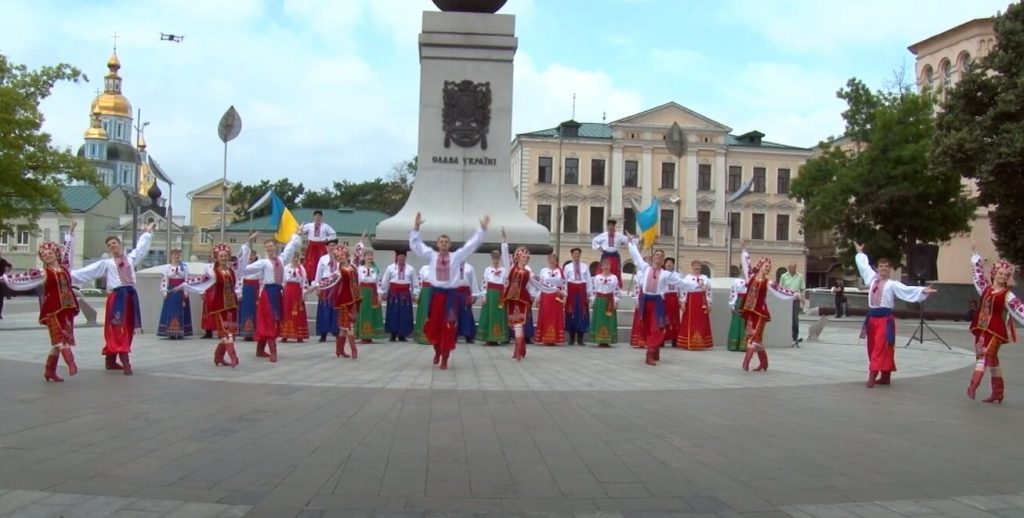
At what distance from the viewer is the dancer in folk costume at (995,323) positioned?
10.7 meters

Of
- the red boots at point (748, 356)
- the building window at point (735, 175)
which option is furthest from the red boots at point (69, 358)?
the building window at point (735, 175)

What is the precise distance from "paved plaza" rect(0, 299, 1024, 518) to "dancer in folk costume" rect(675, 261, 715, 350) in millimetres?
4898

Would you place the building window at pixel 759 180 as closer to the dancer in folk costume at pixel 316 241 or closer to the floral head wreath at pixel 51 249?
the dancer in folk costume at pixel 316 241

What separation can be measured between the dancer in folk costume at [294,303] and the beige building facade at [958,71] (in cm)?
4085

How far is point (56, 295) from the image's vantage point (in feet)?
35.1

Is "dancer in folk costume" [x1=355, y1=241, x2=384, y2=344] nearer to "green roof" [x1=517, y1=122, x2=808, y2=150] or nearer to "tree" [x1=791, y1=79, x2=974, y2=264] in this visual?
"tree" [x1=791, y1=79, x2=974, y2=264]

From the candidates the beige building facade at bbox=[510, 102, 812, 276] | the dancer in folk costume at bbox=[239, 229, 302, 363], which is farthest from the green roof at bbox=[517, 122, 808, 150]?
the dancer in folk costume at bbox=[239, 229, 302, 363]

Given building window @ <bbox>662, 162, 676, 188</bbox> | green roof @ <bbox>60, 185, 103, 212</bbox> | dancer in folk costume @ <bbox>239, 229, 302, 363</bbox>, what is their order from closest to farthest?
dancer in folk costume @ <bbox>239, 229, 302, 363</bbox>
building window @ <bbox>662, 162, 676, 188</bbox>
green roof @ <bbox>60, 185, 103, 212</bbox>

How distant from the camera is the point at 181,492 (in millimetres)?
5629

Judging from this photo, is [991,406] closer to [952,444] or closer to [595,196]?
[952,444]

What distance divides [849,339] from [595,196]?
44362 mm

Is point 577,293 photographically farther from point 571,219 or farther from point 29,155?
point 571,219

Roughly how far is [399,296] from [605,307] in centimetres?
381

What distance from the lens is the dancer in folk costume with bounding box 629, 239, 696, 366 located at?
1409cm
